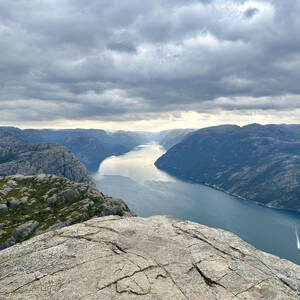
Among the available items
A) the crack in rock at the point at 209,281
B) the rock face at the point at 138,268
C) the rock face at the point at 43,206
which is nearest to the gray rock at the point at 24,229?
the rock face at the point at 43,206

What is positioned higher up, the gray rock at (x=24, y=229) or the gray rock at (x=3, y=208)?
the gray rock at (x=3, y=208)

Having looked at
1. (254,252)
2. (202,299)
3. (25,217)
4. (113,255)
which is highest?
(113,255)

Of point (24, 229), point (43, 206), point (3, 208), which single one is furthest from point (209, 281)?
point (43, 206)

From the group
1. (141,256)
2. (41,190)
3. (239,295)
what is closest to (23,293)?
(141,256)

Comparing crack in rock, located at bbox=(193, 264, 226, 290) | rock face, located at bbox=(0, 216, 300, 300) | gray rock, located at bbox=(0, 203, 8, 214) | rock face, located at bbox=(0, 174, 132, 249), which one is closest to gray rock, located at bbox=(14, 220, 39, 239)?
rock face, located at bbox=(0, 174, 132, 249)

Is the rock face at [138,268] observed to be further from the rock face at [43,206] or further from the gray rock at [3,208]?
the gray rock at [3,208]

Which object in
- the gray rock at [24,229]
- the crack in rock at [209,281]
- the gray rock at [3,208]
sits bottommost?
the gray rock at [24,229]

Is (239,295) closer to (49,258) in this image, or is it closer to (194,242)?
(194,242)
